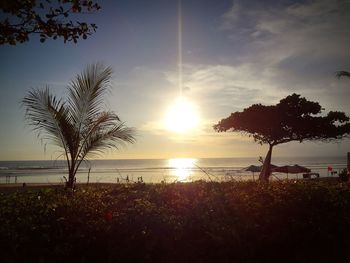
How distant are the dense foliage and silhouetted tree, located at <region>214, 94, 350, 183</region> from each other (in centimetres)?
1738

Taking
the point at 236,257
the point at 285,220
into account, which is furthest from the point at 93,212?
the point at 285,220

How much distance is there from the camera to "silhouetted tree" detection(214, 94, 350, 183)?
76.0 feet

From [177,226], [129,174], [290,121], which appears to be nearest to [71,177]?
[177,226]

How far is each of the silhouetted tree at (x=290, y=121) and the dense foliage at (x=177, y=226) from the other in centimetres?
1738

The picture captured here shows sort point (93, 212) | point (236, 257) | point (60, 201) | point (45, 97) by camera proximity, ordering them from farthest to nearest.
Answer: point (45, 97), point (60, 201), point (93, 212), point (236, 257)

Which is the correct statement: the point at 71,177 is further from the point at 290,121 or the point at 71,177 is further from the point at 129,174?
the point at 129,174

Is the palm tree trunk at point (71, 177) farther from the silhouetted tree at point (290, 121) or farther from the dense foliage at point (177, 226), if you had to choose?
the silhouetted tree at point (290, 121)

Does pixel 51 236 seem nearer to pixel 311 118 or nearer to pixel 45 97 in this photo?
pixel 45 97

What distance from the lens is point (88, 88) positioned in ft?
27.0

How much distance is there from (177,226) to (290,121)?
20471mm

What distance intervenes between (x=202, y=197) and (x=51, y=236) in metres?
2.30

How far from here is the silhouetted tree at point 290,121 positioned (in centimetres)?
2317

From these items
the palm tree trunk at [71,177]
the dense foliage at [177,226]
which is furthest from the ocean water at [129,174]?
the dense foliage at [177,226]

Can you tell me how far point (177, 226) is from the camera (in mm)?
4371
